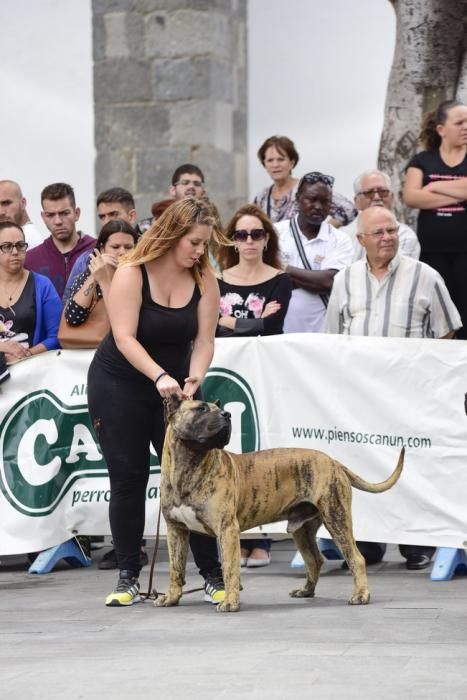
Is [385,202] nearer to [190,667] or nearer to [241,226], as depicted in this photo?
[241,226]

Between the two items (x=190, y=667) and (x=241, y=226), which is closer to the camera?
(x=190, y=667)

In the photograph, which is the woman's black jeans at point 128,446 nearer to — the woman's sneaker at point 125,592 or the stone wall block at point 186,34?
the woman's sneaker at point 125,592

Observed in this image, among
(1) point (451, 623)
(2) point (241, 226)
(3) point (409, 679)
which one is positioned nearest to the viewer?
(3) point (409, 679)

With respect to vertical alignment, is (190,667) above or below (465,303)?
below

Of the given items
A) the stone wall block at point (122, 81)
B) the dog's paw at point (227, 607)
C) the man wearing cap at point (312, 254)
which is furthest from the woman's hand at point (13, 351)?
the stone wall block at point (122, 81)

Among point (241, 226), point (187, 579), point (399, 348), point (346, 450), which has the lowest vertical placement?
point (187, 579)

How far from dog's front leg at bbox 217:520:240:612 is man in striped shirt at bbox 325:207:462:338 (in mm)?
2028

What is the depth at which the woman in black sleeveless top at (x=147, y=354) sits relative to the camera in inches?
275

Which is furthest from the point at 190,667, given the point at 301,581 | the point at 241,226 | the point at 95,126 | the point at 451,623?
the point at 95,126

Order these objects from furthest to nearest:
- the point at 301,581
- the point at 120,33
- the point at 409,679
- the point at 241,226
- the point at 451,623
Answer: the point at 120,33, the point at 241,226, the point at 301,581, the point at 451,623, the point at 409,679

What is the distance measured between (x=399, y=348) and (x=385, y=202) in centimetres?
199

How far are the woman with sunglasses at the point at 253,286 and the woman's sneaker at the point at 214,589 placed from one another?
1472 millimetres

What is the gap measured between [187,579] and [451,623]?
203 cm

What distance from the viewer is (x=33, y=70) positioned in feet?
46.8
